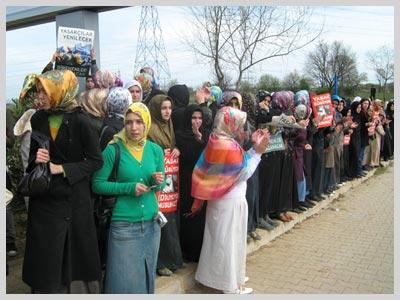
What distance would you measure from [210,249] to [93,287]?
3.97ft

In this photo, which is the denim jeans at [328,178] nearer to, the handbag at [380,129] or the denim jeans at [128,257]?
the handbag at [380,129]

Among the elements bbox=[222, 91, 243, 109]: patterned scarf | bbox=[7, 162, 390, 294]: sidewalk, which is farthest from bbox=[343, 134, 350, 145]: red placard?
bbox=[222, 91, 243, 109]: patterned scarf

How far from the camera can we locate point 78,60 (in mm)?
5926

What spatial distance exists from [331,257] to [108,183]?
339 centimetres

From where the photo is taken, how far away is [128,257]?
3482 millimetres

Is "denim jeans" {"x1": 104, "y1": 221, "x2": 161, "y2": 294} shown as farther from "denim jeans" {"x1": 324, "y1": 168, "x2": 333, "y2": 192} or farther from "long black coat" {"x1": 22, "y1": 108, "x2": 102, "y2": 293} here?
"denim jeans" {"x1": 324, "y1": 168, "x2": 333, "y2": 192}

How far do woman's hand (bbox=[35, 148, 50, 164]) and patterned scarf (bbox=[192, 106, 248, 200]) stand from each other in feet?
5.16

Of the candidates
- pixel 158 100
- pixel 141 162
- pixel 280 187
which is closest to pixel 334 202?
pixel 280 187

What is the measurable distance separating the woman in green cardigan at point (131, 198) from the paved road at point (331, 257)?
1204 millimetres

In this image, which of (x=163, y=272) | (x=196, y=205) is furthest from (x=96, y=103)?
(x=163, y=272)

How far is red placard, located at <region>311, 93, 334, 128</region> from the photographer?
24.2ft

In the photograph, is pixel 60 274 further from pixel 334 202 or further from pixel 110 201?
pixel 334 202

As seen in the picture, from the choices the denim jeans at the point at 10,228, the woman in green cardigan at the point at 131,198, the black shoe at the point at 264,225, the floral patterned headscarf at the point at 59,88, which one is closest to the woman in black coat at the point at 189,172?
the woman in green cardigan at the point at 131,198

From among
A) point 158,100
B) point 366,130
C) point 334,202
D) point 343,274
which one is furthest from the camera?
point 366,130
